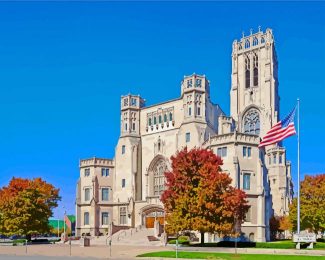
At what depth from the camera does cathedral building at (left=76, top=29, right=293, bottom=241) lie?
227 ft

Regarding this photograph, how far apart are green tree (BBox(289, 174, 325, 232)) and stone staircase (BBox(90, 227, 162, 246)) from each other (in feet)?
61.4

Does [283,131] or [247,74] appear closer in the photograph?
[283,131]

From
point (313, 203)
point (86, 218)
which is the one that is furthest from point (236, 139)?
point (86, 218)

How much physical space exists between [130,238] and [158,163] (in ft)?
51.6

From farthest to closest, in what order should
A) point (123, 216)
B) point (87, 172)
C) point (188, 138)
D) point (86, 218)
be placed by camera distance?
point (87, 172)
point (86, 218)
point (123, 216)
point (188, 138)

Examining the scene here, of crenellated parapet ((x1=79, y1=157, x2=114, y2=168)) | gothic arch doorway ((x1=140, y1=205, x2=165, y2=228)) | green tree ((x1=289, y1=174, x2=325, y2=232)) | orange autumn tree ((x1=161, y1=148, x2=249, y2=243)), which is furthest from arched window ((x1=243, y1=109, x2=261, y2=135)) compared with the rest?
orange autumn tree ((x1=161, y1=148, x2=249, y2=243))

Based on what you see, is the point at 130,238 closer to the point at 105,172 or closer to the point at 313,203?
the point at 105,172

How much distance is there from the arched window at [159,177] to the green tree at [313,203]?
2215cm

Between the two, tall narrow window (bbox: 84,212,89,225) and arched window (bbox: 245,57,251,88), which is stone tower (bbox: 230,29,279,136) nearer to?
arched window (bbox: 245,57,251,88)

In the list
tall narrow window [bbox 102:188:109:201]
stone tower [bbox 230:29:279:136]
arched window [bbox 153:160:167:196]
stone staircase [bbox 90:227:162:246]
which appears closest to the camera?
stone staircase [bbox 90:227:162:246]

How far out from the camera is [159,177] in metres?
85.3

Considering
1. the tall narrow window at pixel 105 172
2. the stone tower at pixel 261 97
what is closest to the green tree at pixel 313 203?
the tall narrow window at pixel 105 172

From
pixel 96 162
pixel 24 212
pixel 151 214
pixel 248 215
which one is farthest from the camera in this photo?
pixel 96 162

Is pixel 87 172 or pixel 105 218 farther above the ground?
pixel 87 172
